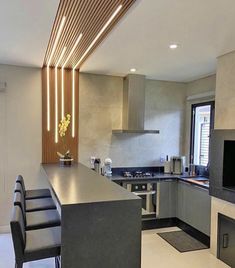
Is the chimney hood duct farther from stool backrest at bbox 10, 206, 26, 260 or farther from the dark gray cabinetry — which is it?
stool backrest at bbox 10, 206, 26, 260

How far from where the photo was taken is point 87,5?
2.12m

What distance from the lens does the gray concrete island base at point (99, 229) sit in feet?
6.16

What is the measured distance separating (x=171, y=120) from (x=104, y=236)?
3345 millimetres

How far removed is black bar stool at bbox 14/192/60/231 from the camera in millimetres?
2402

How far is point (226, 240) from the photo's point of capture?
10.4 feet

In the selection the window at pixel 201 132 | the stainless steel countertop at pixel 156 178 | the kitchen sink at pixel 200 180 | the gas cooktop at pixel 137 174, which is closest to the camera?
the kitchen sink at pixel 200 180

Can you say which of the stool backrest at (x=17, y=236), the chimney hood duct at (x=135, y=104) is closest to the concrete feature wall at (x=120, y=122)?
the chimney hood duct at (x=135, y=104)

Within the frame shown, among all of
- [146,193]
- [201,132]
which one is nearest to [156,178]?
[146,193]

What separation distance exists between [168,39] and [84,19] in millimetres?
916

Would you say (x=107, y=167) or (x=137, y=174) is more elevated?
(x=107, y=167)

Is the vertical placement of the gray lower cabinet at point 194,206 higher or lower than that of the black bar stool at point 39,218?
lower

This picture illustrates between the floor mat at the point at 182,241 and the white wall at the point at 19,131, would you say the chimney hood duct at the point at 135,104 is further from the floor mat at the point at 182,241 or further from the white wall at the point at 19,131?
the floor mat at the point at 182,241

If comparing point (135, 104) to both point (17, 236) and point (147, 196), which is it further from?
point (17, 236)

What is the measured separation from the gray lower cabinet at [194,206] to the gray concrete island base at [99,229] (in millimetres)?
1942
